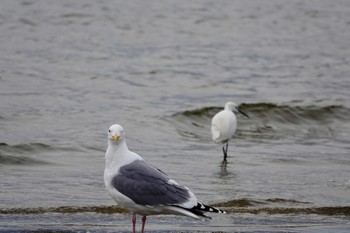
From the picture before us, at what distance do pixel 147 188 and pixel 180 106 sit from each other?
9.21 meters

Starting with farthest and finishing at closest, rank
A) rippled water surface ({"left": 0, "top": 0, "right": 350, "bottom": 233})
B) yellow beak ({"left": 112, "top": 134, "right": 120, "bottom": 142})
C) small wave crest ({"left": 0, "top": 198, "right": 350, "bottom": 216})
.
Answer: rippled water surface ({"left": 0, "top": 0, "right": 350, "bottom": 233}) → small wave crest ({"left": 0, "top": 198, "right": 350, "bottom": 216}) → yellow beak ({"left": 112, "top": 134, "right": 120, "bottom": 142})

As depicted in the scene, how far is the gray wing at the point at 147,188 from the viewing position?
7.07 meters

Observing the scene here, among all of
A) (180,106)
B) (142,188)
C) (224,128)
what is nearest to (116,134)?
(142,188)

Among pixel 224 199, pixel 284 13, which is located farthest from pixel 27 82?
pixel 284 13

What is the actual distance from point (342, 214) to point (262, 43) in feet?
45.9

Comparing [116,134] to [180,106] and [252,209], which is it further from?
[180,106]


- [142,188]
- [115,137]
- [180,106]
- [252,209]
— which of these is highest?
[180,106]

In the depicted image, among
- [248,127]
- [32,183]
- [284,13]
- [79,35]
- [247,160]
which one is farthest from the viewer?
[284,13]

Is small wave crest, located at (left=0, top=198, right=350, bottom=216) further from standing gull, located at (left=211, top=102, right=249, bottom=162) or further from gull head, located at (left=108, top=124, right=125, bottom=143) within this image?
standing gull, located at (left=211, top=102, right=249, bottom=162)

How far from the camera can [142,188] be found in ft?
23.4

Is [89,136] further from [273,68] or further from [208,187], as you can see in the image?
[273,68]

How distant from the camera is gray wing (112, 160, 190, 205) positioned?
23.2 ft

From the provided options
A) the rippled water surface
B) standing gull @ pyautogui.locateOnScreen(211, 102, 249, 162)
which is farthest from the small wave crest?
standing gull @ pyautogui.locateOnScreen(211, 102, 249, 162)

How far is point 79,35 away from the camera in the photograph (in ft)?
71.7
